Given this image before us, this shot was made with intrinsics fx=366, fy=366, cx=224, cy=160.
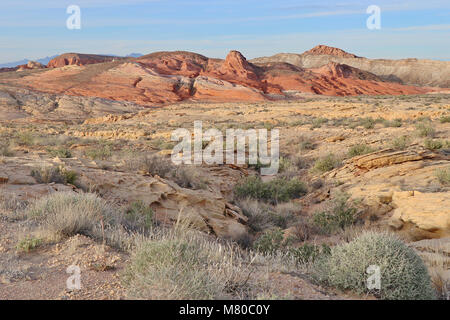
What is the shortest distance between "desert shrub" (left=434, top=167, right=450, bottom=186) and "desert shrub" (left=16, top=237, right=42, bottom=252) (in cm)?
753

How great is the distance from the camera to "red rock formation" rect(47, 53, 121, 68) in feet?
273

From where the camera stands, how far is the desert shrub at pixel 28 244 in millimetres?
3857

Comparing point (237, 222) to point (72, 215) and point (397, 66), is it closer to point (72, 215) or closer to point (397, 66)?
point (72, 215)

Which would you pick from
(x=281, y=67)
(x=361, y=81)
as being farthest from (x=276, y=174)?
(x=281, y=67)

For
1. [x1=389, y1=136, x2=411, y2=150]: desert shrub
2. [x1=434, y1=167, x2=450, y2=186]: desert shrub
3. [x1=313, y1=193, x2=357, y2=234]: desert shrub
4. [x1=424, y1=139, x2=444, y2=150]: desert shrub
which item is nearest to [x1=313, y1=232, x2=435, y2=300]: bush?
[x1=313, y1=193, x2=357, y2=234]: desert shrub

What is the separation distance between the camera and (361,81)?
57.9 m

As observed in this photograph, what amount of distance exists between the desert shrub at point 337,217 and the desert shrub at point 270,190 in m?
2.03
